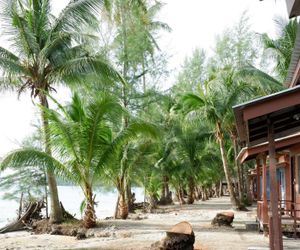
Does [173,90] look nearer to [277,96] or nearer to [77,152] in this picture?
[77,152]

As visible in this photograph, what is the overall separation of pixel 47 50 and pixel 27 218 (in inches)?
302

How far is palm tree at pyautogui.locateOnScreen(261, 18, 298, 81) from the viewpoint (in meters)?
18.2

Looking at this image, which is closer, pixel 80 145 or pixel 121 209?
pixel 80 145

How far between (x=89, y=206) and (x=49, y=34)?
21.9ft

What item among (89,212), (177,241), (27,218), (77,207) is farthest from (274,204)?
(77,207)

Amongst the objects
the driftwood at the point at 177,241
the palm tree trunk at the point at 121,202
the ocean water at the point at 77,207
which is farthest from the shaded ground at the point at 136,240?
the ocean water at the point at 77,207

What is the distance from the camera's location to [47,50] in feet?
50.3

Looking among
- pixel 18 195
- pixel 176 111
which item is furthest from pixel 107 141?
pixel 176 111

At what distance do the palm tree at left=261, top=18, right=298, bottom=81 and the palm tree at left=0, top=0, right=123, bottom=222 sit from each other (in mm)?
7778

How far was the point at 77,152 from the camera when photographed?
14.3m

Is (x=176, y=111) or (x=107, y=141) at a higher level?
(x=176, y=111)

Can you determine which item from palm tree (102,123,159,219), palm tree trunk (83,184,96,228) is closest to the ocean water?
palm tree (102,123,159,219)

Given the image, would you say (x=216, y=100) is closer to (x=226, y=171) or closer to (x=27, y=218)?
(x=226, y=171)

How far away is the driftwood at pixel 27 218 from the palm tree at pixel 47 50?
2.68 m
